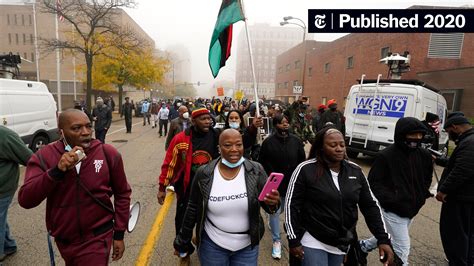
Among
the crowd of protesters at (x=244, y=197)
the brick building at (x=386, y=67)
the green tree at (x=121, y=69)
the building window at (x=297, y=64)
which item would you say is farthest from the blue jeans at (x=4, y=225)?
the building window at (x=297, y=64)

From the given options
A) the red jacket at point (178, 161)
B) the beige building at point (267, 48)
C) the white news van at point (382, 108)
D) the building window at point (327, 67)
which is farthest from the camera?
the beige building at point (267, 48)

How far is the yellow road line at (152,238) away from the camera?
3.37 meters

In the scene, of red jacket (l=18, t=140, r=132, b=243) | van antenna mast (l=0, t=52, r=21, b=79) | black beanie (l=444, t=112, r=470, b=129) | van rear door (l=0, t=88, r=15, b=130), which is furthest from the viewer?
van antenna mast (l=0, t=52, r=21, b=79)

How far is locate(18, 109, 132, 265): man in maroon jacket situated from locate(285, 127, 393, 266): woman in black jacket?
1.44m

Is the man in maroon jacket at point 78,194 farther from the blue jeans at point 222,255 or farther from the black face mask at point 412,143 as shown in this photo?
the black face mask at point 412,143

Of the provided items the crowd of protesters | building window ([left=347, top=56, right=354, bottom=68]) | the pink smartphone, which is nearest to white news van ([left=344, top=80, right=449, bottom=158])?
the crowd of protesters

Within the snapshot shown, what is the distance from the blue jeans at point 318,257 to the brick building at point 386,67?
17814mm

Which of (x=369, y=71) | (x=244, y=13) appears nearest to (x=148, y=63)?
(x=369, y=71)

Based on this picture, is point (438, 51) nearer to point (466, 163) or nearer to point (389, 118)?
point (389, 118)

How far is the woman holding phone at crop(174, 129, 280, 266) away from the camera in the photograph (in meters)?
2.15

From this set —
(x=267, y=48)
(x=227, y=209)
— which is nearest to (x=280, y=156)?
(x=227, y=209)

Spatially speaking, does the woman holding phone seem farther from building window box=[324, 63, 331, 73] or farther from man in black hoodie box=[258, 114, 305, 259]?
building window box=[324, 63, 331, 73]

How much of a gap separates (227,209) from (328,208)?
30.9 inches

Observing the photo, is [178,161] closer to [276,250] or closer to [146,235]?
[146,235]
